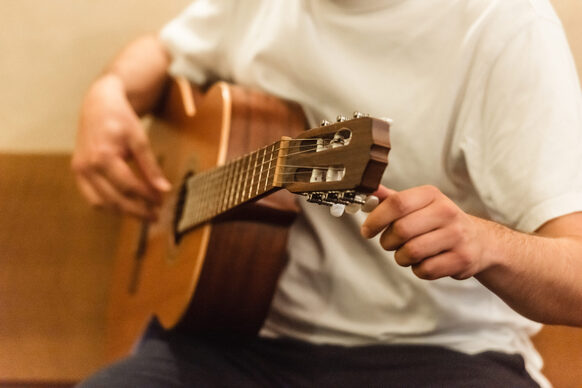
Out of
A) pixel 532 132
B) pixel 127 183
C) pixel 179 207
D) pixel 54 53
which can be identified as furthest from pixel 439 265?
pixel 54 53

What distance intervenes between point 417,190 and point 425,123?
0.94 feet

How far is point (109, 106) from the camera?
103 cm

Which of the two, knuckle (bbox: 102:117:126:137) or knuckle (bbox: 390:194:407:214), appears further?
knuckle (bbox: 102:117:126:137)

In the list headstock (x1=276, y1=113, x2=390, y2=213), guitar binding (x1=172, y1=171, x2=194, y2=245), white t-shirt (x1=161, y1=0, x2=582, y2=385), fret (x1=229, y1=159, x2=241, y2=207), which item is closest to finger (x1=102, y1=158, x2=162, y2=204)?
guitar binding (x1=172, y1=171, x2=194, y2=245)

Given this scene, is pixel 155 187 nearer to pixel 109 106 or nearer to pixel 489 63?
pixel 109 106

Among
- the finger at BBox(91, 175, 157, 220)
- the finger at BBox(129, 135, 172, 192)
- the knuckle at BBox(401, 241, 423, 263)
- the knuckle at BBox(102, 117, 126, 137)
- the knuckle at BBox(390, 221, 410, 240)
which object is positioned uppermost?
the knuckle at BBox(390, 221, 410, 240)

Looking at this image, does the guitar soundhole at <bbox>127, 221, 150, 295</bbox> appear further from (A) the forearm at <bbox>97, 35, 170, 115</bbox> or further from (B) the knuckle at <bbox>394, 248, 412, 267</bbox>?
(B) the knuckle at <bbox>394, 248, 412, 267</bbox>

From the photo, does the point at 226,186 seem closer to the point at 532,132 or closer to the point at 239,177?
the point at 239,177

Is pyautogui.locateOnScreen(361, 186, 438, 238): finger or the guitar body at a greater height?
pyautogui.locateOnScreen(361, 186, 438, 238): finger

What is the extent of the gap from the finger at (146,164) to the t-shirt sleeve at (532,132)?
22.0 inches

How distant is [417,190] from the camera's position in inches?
20.0

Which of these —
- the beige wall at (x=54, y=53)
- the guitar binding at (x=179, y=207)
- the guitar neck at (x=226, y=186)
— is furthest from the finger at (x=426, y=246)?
the beige wall at (x=54, y=53)

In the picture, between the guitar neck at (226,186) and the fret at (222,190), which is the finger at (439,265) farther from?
the fret at (222,190)

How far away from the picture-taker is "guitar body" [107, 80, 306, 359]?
805 mm
